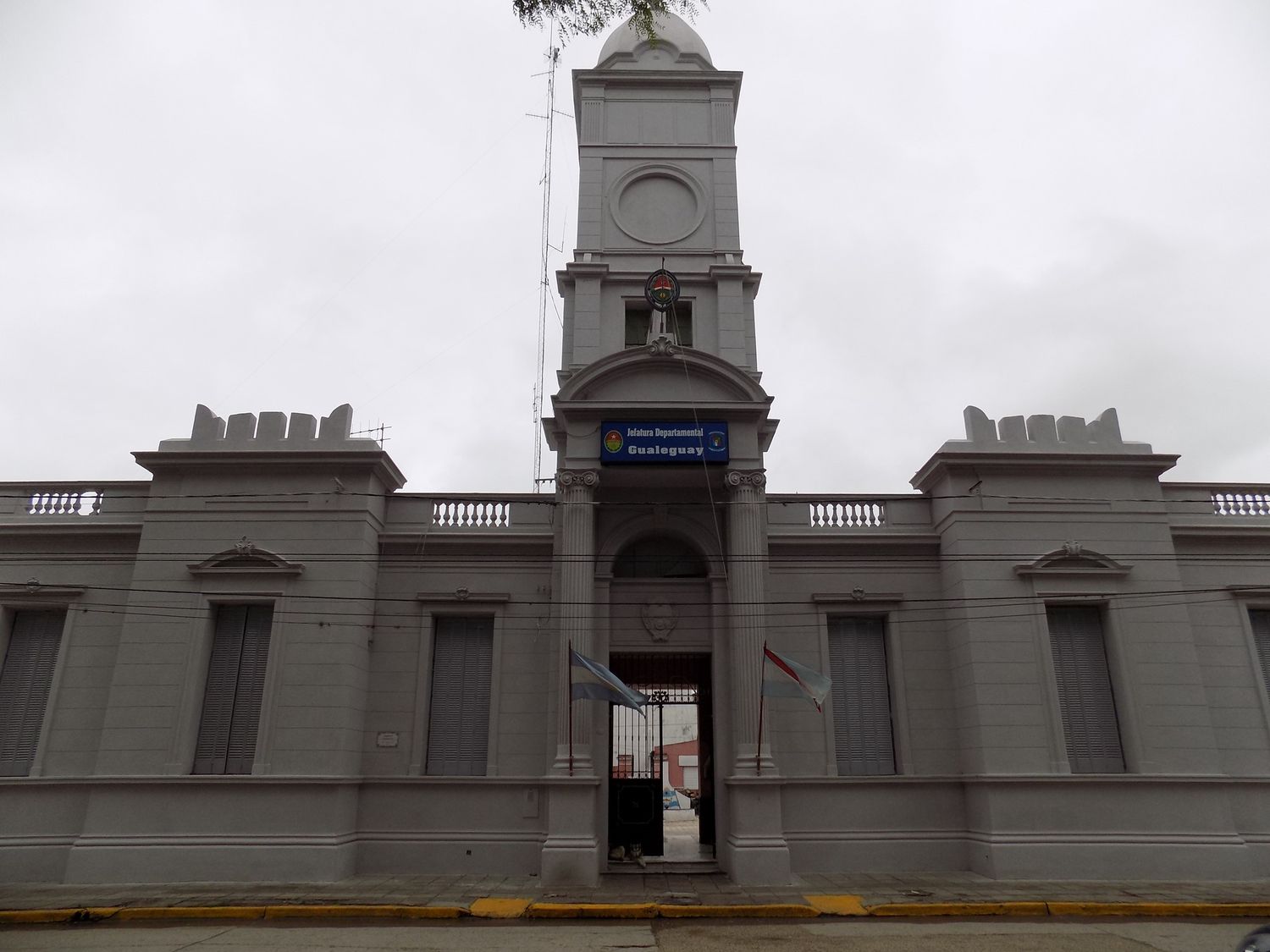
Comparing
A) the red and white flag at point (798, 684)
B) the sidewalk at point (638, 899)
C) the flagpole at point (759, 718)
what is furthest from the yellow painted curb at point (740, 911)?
the red and white flag at point (798, 684)

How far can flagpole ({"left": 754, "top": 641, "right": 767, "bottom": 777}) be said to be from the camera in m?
14.1

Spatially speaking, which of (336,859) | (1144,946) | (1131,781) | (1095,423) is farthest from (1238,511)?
(336,859)

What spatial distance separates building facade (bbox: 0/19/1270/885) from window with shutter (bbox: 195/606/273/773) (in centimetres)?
6

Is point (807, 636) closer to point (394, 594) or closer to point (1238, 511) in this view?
point (394, 594)

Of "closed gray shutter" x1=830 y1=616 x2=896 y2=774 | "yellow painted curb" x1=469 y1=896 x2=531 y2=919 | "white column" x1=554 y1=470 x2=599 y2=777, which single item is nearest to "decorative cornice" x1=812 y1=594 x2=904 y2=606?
"closed gray shutter" x1=830 y1=616 x2=896 y2=774

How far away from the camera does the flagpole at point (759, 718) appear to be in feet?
46.2

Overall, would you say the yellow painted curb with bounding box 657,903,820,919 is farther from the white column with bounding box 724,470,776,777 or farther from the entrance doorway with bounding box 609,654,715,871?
the entrance doorway with bounding box 609,654,715,871

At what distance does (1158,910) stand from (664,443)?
33.7 ft

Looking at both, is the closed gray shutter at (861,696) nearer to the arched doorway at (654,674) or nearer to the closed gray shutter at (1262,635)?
the arched doorway at (654,674)

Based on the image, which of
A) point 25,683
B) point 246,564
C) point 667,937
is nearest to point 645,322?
point 246,564

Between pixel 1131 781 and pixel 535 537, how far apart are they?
1133 cm

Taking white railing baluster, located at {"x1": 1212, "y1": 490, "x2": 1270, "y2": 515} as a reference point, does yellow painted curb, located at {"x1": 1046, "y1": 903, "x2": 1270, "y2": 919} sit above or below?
below

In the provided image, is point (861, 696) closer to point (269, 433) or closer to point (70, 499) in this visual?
point (269, 433)

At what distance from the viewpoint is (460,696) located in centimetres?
1582
